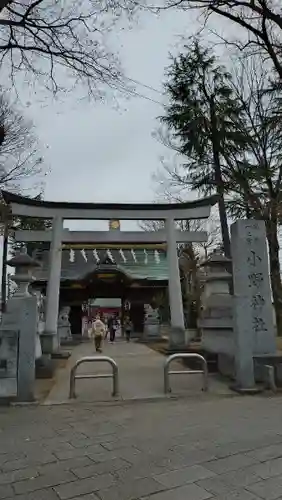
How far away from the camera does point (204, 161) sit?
19.1 metres

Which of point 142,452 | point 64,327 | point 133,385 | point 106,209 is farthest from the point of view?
point 64,327

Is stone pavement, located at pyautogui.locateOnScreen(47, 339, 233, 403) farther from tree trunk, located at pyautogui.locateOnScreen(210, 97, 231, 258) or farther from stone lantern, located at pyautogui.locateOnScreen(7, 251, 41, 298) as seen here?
tree trunk, located at pyautogui.locateOnScreen(210, 97, 231, 258)

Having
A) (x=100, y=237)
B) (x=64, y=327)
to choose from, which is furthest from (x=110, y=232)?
(x=64, y=327)

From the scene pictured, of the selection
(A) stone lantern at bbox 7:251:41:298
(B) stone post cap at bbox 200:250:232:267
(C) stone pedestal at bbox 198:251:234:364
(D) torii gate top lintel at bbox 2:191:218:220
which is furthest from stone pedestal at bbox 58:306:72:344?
(B) stone post cap at bbox 200:250:232:267

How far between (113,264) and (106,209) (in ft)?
34.9

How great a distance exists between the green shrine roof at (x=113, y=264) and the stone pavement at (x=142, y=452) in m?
18.6

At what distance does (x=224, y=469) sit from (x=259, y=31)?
10614 millimetres

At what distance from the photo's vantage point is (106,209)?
1767cm

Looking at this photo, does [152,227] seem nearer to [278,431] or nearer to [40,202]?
[40,202]

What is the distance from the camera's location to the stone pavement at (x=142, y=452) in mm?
3678

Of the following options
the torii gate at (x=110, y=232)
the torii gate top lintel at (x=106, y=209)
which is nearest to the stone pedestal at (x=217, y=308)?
the torii gate at (x=110, y=232)

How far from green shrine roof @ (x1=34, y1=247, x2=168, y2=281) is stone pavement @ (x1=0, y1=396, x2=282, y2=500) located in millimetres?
18567

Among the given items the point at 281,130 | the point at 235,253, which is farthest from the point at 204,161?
the point at 235,253

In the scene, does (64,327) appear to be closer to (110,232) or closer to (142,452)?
(110,232)
